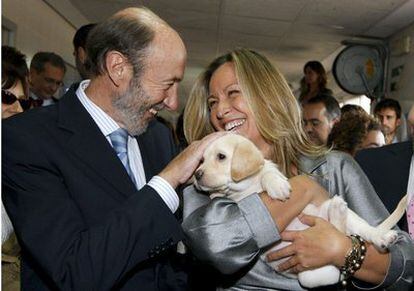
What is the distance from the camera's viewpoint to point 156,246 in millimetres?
1276

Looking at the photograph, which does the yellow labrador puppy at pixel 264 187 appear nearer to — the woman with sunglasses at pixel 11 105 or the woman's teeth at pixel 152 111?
the woman's teeth at pixel 152 111

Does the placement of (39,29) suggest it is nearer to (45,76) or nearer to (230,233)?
(45,76)

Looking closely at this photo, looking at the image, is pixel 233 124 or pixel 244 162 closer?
pixel 244 162

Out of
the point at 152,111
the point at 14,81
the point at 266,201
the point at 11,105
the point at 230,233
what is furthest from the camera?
the point at 14,81

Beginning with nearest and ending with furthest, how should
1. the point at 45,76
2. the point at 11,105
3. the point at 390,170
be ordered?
the point at 390,170 → the point at 11,105 → the point at 45,76

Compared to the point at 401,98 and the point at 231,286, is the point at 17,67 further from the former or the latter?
the point at 401,98

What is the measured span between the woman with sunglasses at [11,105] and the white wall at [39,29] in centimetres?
279

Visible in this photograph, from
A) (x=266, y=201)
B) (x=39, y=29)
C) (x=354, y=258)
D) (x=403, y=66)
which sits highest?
(x=403, y=66)

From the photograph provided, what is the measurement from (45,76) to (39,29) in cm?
310

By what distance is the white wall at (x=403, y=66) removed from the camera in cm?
678

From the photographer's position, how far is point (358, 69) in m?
7.55

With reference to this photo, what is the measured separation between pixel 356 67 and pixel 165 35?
662 cm

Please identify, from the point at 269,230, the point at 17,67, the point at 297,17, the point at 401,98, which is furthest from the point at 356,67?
the point at 269,230

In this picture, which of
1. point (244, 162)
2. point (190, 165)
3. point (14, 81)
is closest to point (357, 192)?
point (244, 162)
